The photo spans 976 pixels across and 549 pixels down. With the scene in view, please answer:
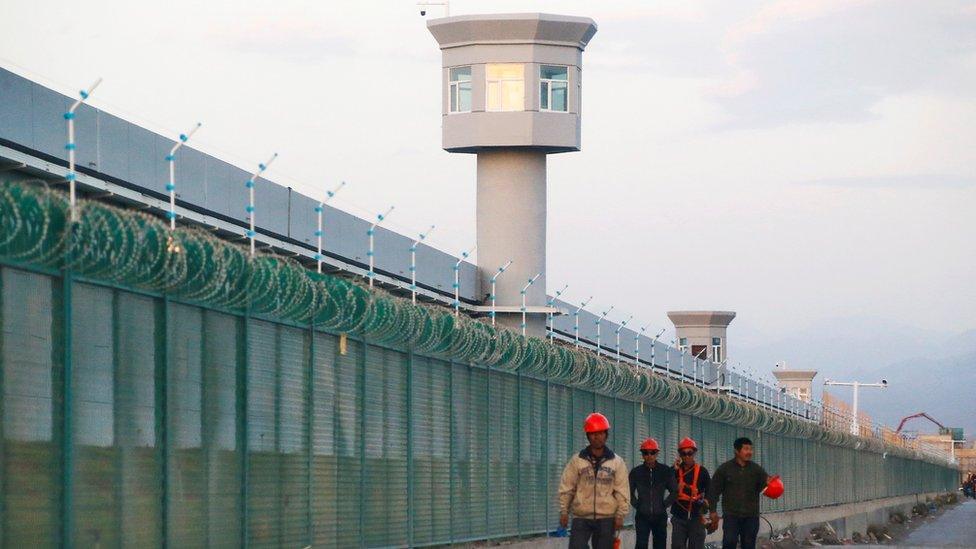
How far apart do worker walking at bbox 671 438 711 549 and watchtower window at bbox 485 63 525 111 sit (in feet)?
73.1

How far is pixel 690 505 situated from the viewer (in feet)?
60.3

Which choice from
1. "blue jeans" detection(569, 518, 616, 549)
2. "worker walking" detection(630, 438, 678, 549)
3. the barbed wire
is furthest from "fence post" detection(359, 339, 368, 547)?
"worker walking" detection(630, 438, 678, 549)

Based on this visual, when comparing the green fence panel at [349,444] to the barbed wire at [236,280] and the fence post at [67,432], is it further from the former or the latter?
the fence post at [67,432]

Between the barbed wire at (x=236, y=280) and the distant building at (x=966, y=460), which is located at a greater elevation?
the barbed wire at (x=236, y=280)

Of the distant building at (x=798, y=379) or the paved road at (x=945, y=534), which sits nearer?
the paved road at (x=945, y=534)

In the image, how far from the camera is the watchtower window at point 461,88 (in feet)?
132

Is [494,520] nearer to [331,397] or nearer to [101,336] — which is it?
[331,397]

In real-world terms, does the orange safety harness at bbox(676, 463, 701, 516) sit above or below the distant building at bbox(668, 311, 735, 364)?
Result: below

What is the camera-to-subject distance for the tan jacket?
14.1 metres

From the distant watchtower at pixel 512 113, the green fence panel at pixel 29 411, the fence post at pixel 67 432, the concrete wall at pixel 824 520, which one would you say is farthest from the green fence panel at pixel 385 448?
the distant watchtower at pixel 512 113

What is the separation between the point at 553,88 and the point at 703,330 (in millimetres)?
57722

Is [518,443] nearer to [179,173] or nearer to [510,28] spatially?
[179,173]

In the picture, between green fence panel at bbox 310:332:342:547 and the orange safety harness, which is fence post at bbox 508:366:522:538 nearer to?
the orange safety harness

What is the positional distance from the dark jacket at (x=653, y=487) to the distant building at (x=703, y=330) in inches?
3044
